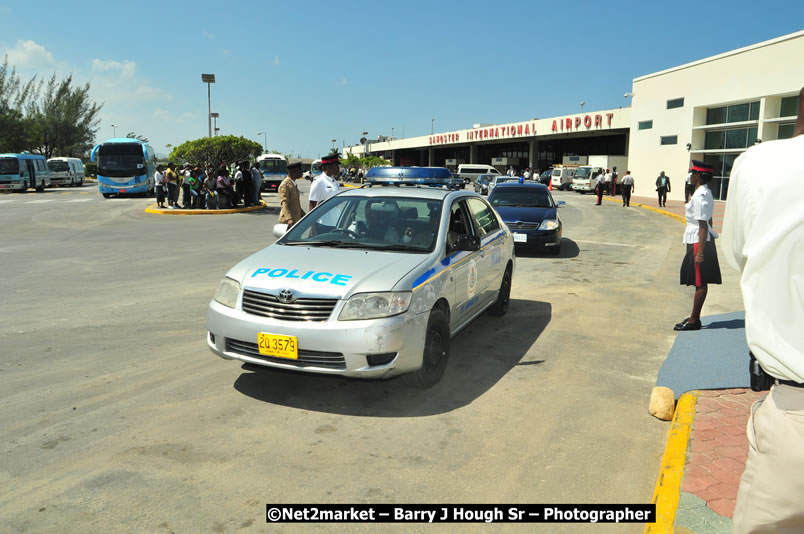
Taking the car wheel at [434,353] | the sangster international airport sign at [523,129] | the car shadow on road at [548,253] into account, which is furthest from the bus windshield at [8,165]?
the sangster international airport sign at [523,129]

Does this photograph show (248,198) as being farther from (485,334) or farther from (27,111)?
(27,111)

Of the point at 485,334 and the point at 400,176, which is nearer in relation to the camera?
the point at 485,334

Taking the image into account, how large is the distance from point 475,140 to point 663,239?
56.4 meters

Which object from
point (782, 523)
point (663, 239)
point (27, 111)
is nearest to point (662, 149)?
point (663, 239)

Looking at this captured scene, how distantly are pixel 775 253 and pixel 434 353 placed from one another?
354cm

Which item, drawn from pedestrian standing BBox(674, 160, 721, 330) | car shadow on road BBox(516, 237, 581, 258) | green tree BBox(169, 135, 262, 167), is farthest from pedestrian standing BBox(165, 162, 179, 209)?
pedestrian standing BBox(674, 160, 721, 330)

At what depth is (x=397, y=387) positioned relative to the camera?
17.3ft

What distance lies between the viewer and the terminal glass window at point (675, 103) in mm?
39062

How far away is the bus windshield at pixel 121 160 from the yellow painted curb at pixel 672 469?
32.0 m

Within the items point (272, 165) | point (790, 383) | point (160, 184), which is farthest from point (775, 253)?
point (272, 165)

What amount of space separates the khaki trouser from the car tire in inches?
217

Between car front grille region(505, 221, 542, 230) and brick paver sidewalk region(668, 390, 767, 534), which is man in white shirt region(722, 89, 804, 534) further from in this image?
car front grille region(505, 221, 542, 230)

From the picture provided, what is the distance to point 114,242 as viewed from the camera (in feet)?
48.2

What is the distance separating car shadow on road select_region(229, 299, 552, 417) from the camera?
479 centimetres
